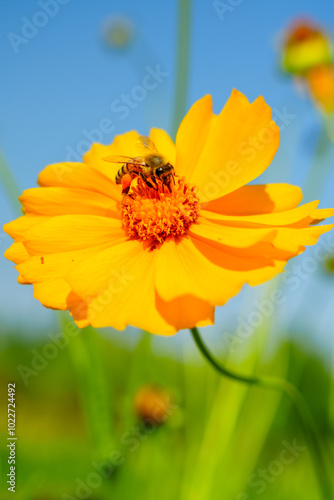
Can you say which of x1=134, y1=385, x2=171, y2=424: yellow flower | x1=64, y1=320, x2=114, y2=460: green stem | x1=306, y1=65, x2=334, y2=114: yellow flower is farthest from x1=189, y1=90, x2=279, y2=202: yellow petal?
x1=306, y1=65, x2=334, y2=114: yellow flower

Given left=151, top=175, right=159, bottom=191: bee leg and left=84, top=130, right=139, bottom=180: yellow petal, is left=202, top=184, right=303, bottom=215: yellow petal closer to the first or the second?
left=151, top=175, right=159, bottom=191: bee leg

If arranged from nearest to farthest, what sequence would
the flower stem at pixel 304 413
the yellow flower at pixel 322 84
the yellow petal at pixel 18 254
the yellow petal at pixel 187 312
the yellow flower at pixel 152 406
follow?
the yellow petal at pixel 187 312, the flower stem at pixel 304 413, the yellow petal at pixel 18 254, the yellow flower at pixel 152 406, the yellow flower at pixel 322 84

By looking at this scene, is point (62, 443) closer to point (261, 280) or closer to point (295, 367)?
point (295, 367)

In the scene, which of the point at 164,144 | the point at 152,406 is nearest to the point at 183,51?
the point at 164,144

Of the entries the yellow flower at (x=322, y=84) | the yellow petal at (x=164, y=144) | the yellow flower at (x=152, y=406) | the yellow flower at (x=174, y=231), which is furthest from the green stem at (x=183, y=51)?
the yellow flower at (x=152, y=406)

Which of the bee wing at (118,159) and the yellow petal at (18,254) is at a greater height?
the bee wing at (118,159)

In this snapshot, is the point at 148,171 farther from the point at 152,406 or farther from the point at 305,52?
the point at 305,52

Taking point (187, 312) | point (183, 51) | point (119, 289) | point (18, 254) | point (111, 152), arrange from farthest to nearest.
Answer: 1. point (183, 51)
2. point (111, 152)
3. point (18, 254)
4. point (119, 289)
5. point (187, 312)

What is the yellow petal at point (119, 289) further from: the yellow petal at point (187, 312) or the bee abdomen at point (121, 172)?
the bee abdomen at point (121, 172)
